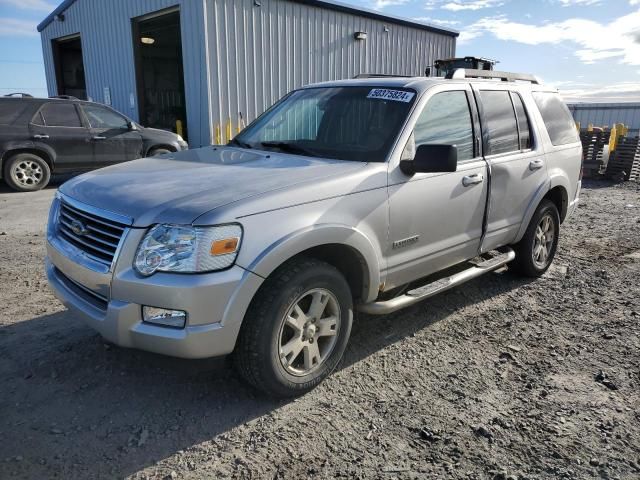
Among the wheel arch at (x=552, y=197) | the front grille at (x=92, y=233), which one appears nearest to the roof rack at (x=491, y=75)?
the wheel arch at (x=552, y=197)

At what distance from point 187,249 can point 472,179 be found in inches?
91.8

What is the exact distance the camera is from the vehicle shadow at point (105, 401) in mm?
2525

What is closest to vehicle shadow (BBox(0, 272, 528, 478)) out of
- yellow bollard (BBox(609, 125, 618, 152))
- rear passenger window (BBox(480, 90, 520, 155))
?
rear passenger window (BBox(480, 90, 520, 155))

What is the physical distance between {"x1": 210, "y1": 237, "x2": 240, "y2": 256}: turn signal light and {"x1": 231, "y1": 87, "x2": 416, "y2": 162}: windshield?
3.93 ft

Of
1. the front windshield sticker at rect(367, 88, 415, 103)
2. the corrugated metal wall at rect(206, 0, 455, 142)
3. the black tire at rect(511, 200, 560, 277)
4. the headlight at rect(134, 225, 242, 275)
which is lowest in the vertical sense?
the black tire at rect(511, 200, 560, 277)

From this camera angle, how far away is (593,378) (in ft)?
10.9

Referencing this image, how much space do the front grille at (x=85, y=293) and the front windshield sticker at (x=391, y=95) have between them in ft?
7.63

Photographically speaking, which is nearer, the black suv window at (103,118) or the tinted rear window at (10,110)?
the tinted rear window at (10,110)

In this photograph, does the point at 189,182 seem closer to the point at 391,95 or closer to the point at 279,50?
the point at 391,95

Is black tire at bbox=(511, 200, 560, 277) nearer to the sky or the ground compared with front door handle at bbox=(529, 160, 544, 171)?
nearer to the ground

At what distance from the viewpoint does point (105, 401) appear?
2971 millimetres

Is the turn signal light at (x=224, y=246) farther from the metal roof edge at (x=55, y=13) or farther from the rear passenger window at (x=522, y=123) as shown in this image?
the metal roof edge at (x=55, y=13)

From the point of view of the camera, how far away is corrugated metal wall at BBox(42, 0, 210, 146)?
1255 cm

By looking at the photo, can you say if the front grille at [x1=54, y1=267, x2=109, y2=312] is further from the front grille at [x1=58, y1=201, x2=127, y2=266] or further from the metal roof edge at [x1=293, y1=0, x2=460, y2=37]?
the metal roof edge at [x1=293, y1=0, x2=460, y2=37]
